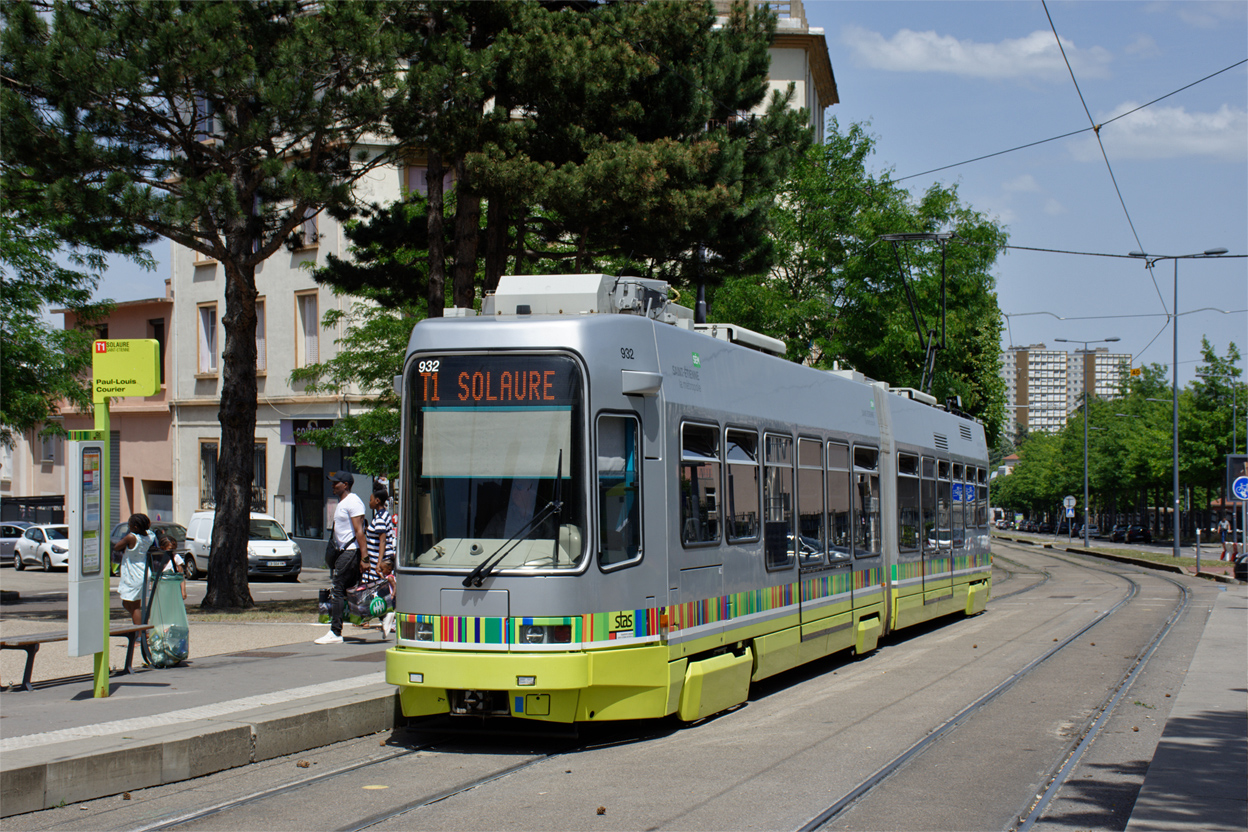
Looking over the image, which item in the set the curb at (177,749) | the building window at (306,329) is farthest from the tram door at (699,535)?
the building window at (306,329)

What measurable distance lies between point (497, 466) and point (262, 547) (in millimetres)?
24308

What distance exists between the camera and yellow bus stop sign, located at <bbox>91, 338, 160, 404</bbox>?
376 inches

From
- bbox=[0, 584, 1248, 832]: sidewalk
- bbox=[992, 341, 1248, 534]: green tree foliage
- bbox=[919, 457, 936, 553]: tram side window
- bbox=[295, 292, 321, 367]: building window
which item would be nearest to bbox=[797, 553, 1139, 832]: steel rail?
bbox=[0, 584, 1248, 832]: sidewalk

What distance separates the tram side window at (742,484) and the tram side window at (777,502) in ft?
0.80

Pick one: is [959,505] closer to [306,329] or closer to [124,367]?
[124,367]

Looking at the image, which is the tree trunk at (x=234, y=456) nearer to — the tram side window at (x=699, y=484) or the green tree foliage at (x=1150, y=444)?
the tram side window at (x=699, y=484)

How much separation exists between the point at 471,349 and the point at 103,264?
14252 mm

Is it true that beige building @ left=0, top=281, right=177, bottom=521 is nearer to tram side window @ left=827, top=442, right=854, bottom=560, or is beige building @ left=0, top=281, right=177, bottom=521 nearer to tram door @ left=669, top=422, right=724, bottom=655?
tram side window @ left=827, top=442, right=854, bottom=560

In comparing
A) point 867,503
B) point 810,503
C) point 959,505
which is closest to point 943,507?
point 959,505

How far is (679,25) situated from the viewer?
17.7m

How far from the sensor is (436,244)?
18062 millimetres

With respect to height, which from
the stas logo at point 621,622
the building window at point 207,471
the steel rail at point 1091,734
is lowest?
the steel rail at point 1091,734

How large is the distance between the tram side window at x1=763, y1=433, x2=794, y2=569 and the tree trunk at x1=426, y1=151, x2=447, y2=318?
7585mm

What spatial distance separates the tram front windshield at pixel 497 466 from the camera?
8328 millimetres
